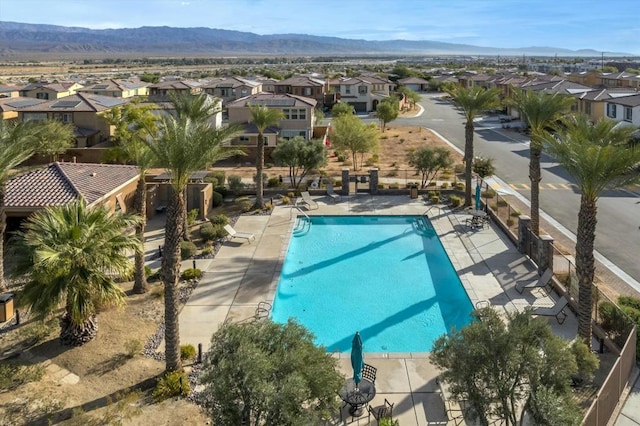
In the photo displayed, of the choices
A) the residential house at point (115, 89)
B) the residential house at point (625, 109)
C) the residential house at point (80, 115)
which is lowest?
the residential house at point (80, 115)

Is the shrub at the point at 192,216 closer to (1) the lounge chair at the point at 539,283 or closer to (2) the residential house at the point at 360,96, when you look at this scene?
(1) the lounge chair at the point at 539,283

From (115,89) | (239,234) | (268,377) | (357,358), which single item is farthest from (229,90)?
(268,377)

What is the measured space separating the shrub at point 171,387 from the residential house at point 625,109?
4514 centimetres

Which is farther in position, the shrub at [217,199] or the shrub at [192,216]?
the shrub at [217,199]

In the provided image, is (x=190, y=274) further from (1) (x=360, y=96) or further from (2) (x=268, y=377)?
(1) (x=360, y=96)

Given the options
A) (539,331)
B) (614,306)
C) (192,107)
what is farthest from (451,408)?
(192,107)

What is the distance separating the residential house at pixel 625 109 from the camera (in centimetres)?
4703

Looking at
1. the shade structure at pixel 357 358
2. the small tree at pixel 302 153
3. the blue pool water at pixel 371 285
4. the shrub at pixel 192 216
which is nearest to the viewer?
the shade structure at pixel 357 358

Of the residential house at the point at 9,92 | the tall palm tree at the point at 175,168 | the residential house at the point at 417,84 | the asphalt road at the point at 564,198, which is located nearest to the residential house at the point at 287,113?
the asphalt road at the point at 564,198

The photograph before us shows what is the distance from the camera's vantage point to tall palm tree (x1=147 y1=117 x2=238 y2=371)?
1384cm

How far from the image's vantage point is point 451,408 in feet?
43.3

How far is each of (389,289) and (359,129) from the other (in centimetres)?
2262

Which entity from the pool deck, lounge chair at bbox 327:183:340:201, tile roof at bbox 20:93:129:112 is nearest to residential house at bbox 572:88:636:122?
the pool deck

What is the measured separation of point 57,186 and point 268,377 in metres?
18.6
